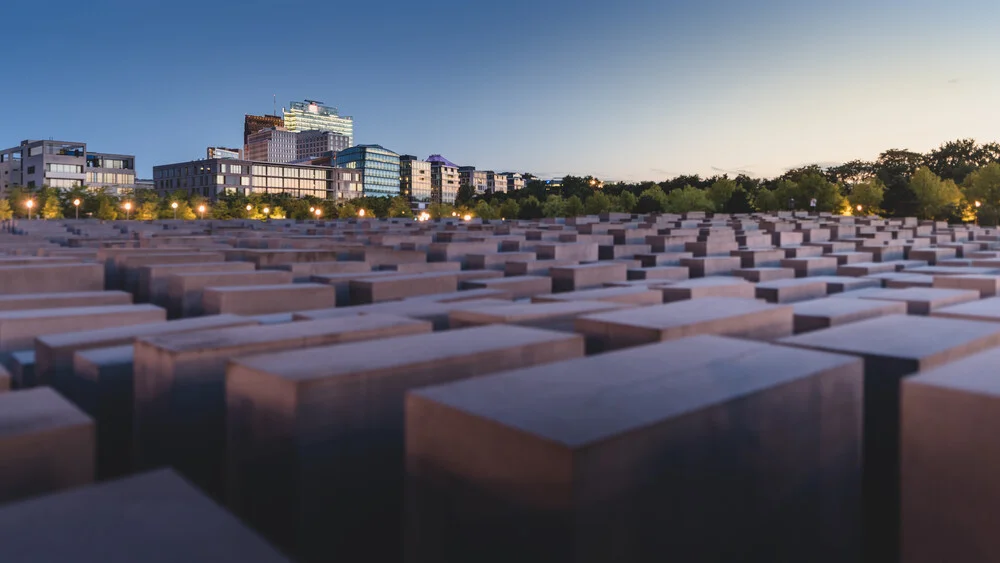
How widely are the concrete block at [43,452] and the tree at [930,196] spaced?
60241mm

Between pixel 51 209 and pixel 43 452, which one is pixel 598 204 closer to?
pixel 51 209

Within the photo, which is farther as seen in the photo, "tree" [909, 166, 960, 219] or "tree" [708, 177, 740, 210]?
"tree" [708, 177, 740, 210]

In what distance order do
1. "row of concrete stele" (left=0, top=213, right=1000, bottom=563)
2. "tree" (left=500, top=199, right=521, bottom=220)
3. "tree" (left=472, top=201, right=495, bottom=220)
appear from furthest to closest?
"tree" (left=472, top=201, right=495, bottom=220) < "tree" (left=500, top=199, right=521, bottom=220) < "row of concrete stele" (left=0, top=213, right=1000, bottom=563)

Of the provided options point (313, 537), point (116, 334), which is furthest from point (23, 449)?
point (116, 334)

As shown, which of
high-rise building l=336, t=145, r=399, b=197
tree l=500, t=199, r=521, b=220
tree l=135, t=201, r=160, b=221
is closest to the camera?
tree l=500, t=199, r=521, b=220

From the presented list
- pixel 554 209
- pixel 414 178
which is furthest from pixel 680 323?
pixel 414 178

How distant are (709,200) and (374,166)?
347 feet

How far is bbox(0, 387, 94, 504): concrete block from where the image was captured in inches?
143

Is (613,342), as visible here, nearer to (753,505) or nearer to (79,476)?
(753,505)

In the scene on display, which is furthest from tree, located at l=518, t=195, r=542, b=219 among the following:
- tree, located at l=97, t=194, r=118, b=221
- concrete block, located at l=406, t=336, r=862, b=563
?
concrete block, located at l=406, t=336, r=862, b=563

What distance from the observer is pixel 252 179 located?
122 m

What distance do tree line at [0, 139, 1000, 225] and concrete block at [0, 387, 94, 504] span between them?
51.7 metres

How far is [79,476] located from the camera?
3893mm

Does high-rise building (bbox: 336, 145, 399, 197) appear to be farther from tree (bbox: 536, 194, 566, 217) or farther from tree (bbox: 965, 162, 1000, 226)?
tree (bbox: 965, 162, 1000, 226)
